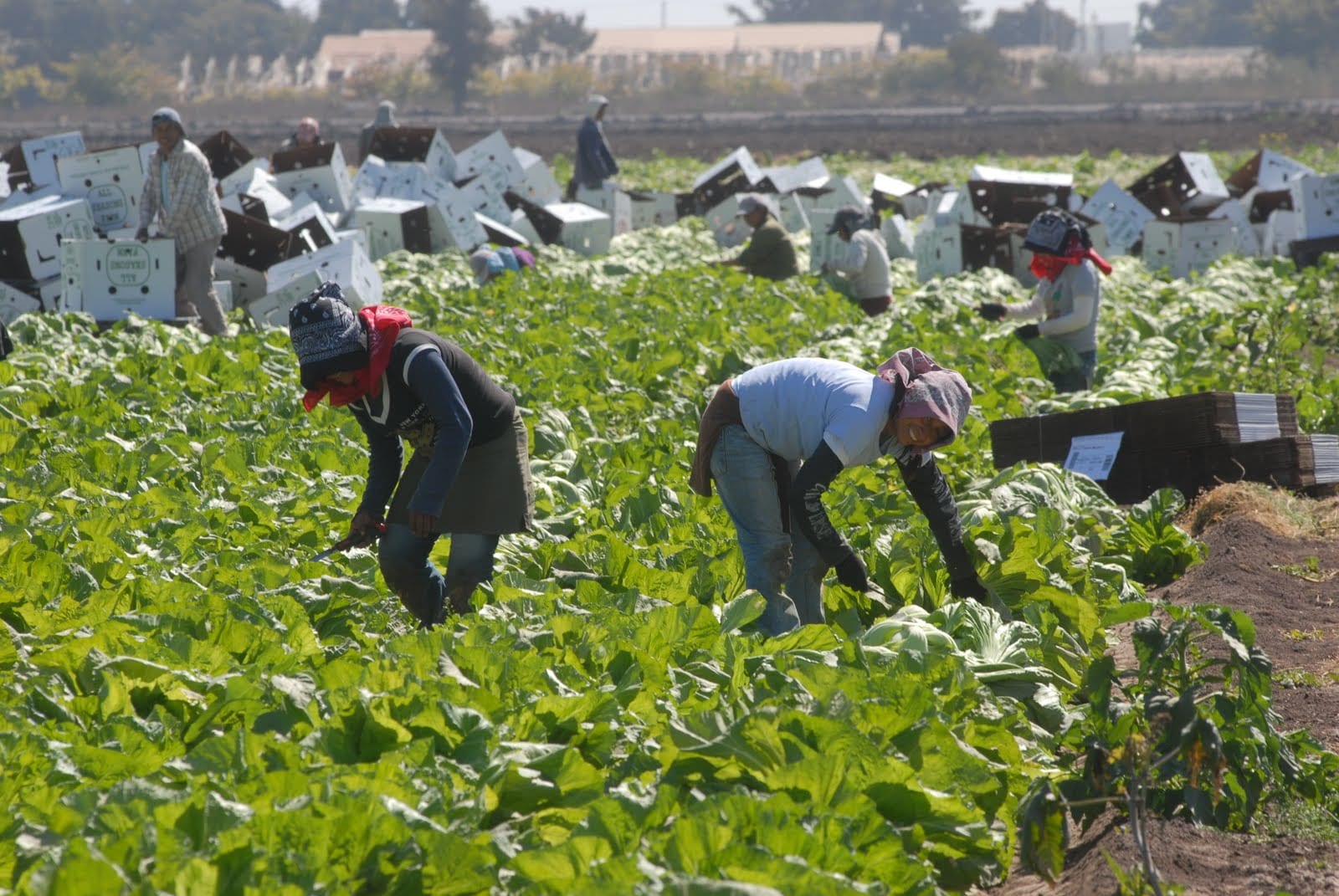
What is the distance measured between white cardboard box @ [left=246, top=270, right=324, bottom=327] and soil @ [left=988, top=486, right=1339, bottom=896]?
23.3ft

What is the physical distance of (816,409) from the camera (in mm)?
4406

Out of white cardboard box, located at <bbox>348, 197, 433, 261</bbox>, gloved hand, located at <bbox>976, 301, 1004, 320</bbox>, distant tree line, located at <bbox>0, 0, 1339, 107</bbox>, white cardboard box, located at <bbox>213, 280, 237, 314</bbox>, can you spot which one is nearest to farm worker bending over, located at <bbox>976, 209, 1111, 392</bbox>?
gloved hand, located at <bbox>976, 301, 1004, 320</bbox>

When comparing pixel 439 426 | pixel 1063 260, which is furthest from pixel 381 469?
pixel 1063 260

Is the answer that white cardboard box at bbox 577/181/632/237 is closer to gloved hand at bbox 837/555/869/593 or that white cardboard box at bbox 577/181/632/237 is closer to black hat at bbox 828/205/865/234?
black hat at bbox 828/205/865/234

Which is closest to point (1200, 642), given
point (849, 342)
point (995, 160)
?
point (849, 342)

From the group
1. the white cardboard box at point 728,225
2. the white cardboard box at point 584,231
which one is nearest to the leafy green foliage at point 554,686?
the white cardboard box at point 584,231

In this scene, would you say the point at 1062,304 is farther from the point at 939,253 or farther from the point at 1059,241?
the point at 939,253

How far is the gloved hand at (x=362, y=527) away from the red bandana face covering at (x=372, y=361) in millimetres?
454

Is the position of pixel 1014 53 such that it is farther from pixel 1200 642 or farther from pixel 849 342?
pixel 1200 642

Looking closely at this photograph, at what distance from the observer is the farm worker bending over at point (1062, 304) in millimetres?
8039

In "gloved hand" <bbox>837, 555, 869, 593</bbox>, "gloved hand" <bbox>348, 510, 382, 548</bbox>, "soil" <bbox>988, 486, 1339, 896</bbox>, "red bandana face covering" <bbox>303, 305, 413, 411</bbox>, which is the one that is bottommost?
"soil" <bbox>988, 486, 1339, 896</bbox>

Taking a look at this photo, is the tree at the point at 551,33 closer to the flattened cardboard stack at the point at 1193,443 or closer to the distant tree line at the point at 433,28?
the distant tree line at the point at 433,28

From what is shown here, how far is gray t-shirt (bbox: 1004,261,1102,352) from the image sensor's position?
8.21 metres

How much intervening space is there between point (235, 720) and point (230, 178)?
11.8m
